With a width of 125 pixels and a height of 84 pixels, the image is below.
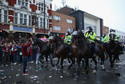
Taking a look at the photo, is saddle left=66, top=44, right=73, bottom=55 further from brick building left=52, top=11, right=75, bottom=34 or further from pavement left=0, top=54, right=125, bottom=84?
brick building left=52, top=11, right=75, bottom=34

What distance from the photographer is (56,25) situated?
26656mm

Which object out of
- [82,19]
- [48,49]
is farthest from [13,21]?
[82,19]

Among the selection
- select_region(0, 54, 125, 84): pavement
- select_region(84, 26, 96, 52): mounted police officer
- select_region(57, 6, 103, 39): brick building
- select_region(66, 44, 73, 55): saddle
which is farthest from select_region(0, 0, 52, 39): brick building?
select_region(84, 26, 96, 52): mounted police officer

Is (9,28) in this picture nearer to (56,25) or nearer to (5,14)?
(5,14)

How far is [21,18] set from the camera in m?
20.0

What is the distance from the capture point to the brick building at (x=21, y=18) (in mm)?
17812

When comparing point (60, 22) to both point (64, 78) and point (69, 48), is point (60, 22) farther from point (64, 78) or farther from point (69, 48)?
point (64, 78)

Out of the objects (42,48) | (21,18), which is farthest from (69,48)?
(21,18)

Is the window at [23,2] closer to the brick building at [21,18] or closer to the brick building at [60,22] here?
the brick building at [21,18]

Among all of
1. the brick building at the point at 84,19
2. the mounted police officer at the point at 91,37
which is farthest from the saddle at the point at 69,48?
the brick building at the point at 84,19

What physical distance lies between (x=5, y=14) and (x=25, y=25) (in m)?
4.08

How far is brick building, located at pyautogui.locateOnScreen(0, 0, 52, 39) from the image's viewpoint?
17.8 meters

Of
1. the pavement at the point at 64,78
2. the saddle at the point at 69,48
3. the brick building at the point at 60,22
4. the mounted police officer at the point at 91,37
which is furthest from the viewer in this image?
the brick building at the point at 60,22

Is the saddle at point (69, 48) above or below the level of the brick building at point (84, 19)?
below
